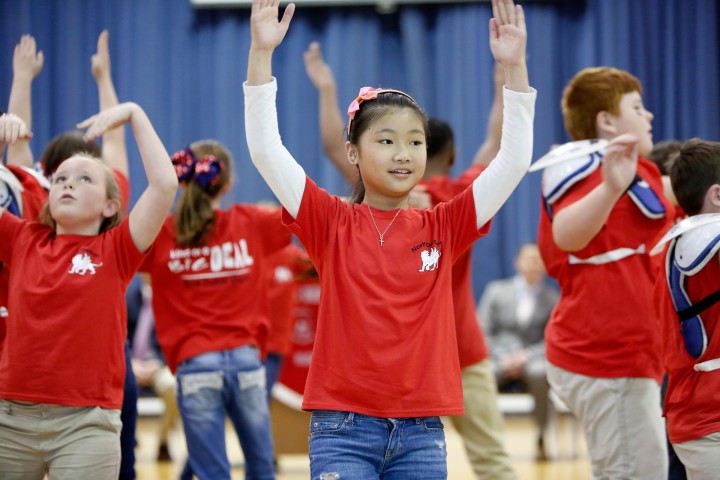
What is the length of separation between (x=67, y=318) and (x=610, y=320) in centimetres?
181

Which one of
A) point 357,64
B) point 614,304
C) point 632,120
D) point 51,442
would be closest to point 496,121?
point 632,120

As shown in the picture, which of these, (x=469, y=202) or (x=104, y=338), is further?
(x=104, y=338)

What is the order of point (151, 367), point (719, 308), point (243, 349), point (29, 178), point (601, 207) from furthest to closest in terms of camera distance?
point (151, 367)
point (243, 349)
point (29, 178)
point (601, 207)
point (719, 308)

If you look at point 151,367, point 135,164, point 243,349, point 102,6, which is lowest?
point 151,367

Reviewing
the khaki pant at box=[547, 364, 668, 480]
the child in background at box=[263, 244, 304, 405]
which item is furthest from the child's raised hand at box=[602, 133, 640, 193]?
the child in background at box=[263, 244, 304, 405]

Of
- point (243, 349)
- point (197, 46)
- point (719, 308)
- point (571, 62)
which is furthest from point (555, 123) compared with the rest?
point (719, 308)

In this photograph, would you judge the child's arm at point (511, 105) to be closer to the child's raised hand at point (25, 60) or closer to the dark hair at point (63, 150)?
the dark hair at point (63, 150)

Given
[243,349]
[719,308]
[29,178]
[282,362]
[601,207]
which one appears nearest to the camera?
[719,308]

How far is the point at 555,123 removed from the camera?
366 inches

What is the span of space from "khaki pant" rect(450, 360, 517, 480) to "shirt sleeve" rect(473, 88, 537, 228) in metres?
1.55

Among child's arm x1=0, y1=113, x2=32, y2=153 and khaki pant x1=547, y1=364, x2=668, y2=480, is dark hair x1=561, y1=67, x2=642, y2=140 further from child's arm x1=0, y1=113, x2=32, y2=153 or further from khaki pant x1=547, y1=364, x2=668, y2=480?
child's arm x1=0, y1=113, x2=32, y2=153

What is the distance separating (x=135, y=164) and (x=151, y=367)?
2.57 m

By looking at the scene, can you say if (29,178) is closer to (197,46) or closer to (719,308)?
(719,308)

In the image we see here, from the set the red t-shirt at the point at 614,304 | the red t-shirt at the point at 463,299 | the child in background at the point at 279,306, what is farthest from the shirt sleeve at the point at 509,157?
the child in background at the point at 279,306
